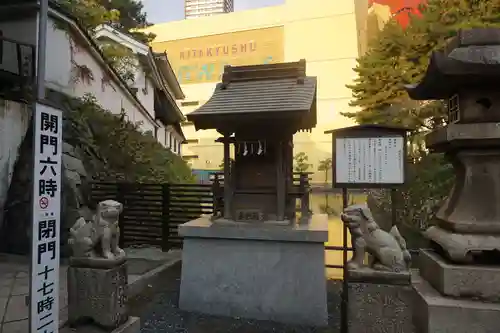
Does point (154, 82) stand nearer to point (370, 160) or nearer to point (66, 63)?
point (66, 63)

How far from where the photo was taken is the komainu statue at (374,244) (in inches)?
147

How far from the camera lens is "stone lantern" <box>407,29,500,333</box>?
11.4 ft

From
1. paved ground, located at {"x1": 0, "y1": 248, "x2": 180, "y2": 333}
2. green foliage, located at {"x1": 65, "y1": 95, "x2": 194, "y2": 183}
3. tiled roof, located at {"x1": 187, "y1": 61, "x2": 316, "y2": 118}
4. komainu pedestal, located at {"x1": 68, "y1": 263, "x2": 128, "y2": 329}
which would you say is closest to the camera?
komainu pedestal, located at {"x1": 68, "y1": 263, "x2": 128, "y2": 329}

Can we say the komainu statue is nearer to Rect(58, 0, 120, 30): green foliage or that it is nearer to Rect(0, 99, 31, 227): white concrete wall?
Rect(0, 99, 31, 227): white concrete wall

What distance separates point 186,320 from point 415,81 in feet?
39.5

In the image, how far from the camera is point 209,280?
608cm

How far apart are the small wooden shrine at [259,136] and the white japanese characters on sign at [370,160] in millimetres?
1054

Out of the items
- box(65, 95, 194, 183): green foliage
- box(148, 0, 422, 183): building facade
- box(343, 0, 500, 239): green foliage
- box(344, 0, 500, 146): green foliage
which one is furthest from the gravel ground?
box(148, 0, 422, 183): building facade

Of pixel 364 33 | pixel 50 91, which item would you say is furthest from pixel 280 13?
pixel 50 91

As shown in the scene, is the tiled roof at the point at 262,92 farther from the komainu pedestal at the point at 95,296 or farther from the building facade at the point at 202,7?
the building facade at the point at 202,7

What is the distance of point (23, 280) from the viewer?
20.6 ft

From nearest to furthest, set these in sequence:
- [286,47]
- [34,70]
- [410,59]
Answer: [34,70], [410,59], [286,47]

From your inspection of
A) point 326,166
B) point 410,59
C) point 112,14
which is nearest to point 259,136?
point 410,59

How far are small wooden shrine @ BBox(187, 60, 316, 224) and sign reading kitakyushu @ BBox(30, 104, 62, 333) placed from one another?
10.1ft
